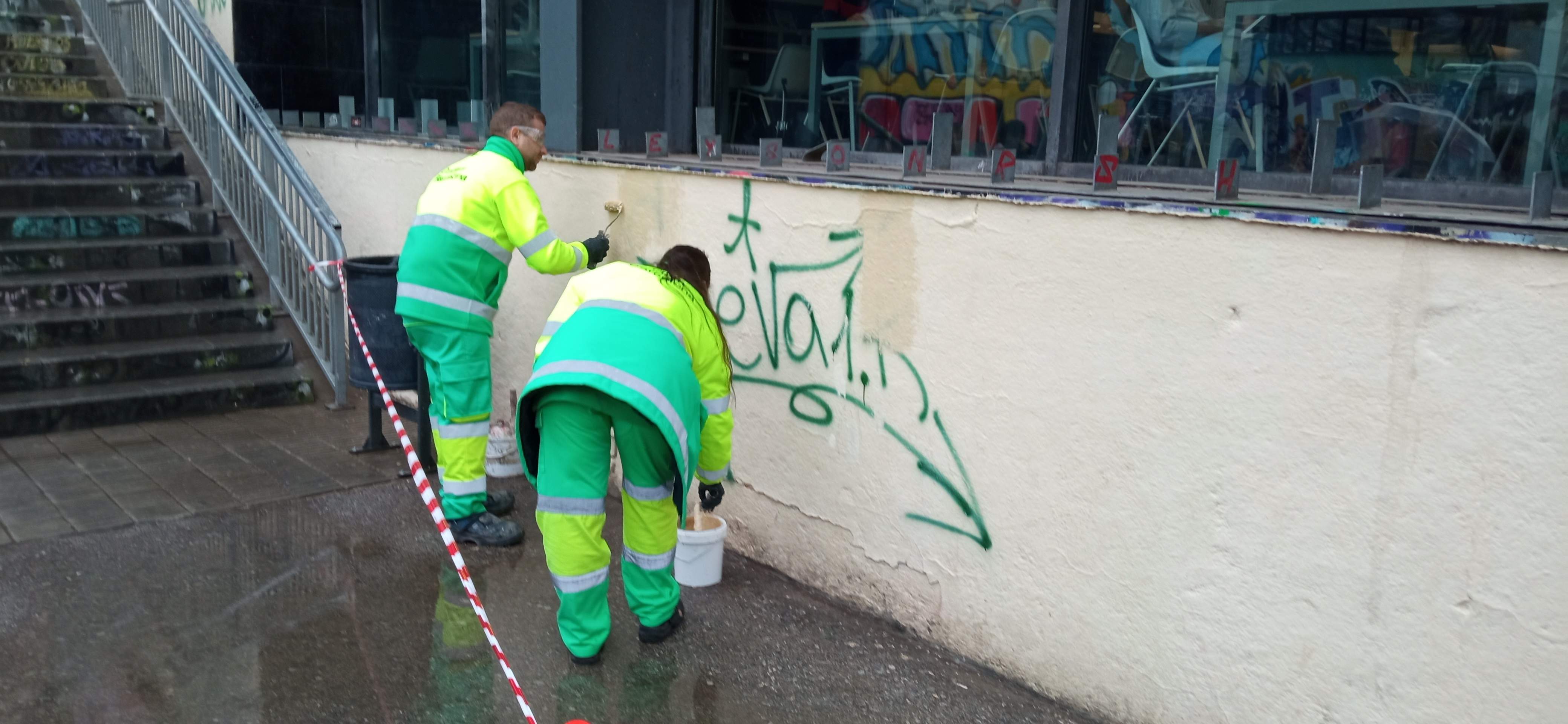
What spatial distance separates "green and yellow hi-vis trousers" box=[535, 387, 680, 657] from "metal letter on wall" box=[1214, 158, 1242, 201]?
1713mm

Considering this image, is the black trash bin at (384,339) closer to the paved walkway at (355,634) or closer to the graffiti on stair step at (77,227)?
the paved walkway at (355,634)

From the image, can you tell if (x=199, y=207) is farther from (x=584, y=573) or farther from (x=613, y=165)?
(x=584, y=573)

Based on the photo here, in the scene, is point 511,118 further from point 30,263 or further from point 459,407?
point 30,263

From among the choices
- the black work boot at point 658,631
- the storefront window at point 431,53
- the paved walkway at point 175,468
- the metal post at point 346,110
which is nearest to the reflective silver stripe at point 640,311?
the black work boot at point 658,631

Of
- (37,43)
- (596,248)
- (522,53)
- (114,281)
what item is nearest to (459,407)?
(596,248)

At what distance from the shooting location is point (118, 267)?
7.25 metres

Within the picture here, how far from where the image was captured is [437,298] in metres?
4.60

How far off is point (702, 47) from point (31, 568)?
3.90 m

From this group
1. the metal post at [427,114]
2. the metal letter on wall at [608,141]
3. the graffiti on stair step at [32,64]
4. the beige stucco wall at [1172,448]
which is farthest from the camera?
the graffiti on stair step at [32,64]

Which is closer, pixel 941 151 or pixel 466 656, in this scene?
pixel 466 656

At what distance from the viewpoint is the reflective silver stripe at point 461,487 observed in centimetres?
480

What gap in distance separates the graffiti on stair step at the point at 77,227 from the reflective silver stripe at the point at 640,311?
17.7 ft

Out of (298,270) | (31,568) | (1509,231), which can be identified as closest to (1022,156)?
(1509,231)

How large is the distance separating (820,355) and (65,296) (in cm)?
510
